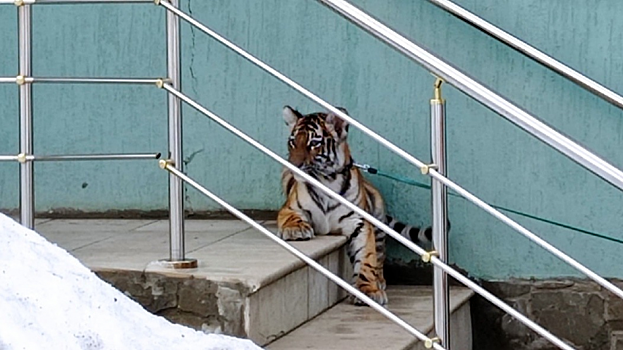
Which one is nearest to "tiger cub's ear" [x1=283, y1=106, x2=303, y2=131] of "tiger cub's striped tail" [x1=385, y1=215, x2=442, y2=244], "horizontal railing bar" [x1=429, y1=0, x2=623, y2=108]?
"tiger cub's striped tail" [x1=385, y1=215, x2=442, y2=244]

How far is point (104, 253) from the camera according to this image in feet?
12.3

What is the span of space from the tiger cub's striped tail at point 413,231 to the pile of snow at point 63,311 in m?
1.74

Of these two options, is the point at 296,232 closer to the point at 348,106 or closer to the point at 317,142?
the point at 317,142

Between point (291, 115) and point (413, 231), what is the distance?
2.20 feet

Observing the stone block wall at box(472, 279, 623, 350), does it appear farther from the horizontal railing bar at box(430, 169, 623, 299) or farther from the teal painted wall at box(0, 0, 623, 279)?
the horizontal railing bar at box(430, 169, 623, 299)

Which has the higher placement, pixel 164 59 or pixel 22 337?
pixel 164 59

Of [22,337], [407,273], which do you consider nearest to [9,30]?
[407,273]

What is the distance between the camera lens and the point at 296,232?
4.34 metres

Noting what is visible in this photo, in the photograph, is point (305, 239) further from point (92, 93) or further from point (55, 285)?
point (55, 285)

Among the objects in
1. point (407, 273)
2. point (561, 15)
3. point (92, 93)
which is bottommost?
point (407, 273)

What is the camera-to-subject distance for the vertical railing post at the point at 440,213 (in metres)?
2.78

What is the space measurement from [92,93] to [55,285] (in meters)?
2.33

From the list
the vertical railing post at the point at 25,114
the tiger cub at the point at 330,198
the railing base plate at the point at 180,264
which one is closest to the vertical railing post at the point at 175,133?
the railing base plate at the point at 180,264

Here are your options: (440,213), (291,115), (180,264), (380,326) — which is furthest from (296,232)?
(440,213)
